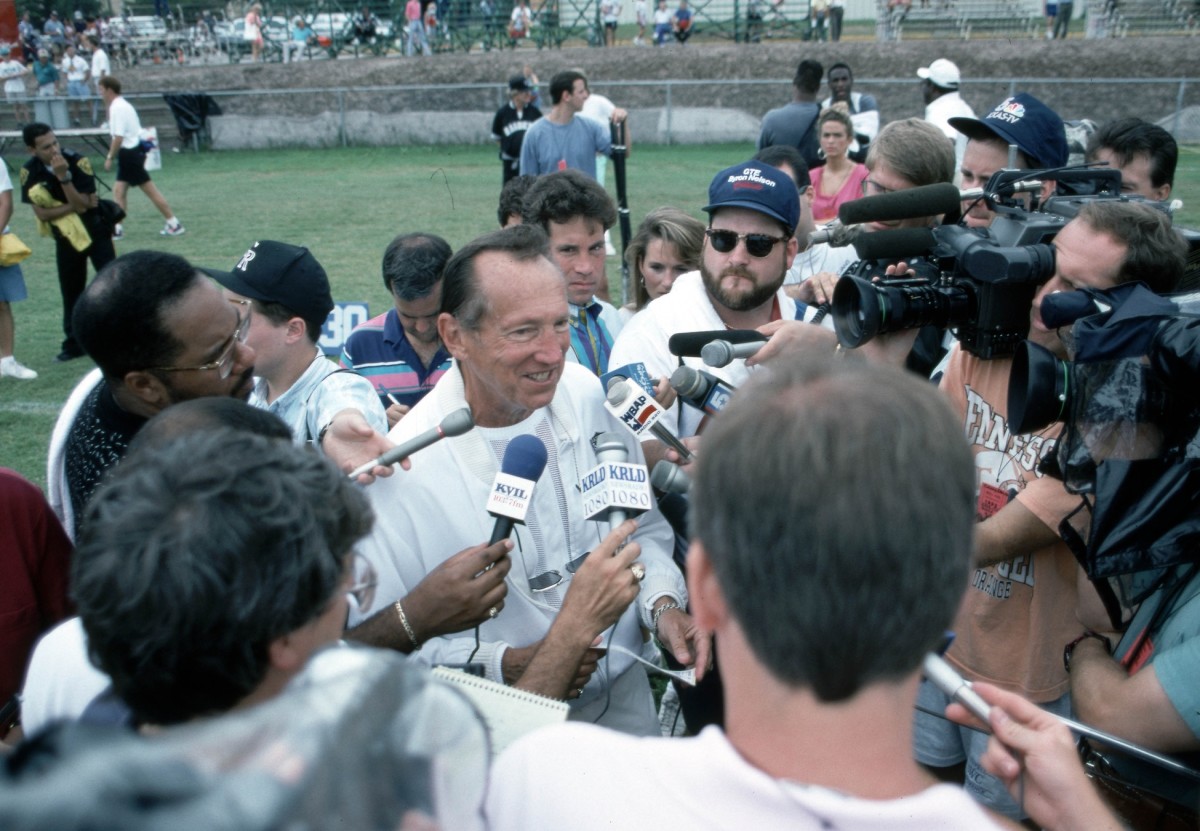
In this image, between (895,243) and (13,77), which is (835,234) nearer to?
(895,243)

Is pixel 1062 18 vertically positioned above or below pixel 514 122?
above

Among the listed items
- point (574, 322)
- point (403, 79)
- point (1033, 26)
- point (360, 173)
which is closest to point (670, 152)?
point (360, 173)

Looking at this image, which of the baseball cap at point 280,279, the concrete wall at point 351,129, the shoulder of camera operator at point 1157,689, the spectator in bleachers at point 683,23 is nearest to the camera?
the shoulder of camera operator at point 1157,689

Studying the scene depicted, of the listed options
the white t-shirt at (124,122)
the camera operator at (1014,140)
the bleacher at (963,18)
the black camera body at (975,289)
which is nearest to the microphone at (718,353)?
the black camera body at (975,289)

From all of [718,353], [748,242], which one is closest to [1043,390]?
[718,353]

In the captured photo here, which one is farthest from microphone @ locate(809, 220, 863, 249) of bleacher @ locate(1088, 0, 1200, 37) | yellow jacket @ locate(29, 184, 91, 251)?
bleacher @ locate(1088, 0, 1200, 37)

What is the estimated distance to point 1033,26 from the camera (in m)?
28.8

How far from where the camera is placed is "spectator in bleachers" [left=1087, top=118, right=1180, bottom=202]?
4.71 m

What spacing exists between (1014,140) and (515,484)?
2627 millimetres

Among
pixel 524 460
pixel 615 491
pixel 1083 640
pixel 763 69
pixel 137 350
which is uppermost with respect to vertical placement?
pixel 763 69

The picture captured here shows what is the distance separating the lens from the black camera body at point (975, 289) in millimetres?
2443

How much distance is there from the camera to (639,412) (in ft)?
8.60

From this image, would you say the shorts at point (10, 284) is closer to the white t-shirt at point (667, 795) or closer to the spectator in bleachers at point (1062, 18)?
the white t-shirt at point (667, 795)

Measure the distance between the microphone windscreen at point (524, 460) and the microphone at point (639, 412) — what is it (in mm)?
396
